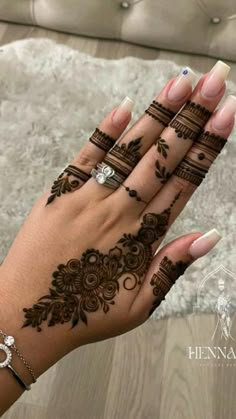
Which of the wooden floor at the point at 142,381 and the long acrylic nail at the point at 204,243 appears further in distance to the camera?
the wooden floor at the point at 142,381

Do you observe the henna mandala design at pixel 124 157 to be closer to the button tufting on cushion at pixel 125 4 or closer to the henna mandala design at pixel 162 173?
the henna mandala design at pixel 162 173

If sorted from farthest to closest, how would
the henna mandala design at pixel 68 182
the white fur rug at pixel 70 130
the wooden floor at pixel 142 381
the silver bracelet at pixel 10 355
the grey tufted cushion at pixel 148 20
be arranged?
1. the grey tufted cushion at pixel 148 20
2. the white fur rug at pixel 70 130
3. the wooden floor at pixel 142 381
4. the henna mandala design at pixel 68 182
5. the silver bracelet at pixel 10 355

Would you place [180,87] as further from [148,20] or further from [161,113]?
[148,20]

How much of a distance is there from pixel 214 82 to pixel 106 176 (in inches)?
8.5

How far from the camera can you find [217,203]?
1.37m

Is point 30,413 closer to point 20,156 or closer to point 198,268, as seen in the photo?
point 198,268

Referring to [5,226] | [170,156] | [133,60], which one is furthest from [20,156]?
[170,156]

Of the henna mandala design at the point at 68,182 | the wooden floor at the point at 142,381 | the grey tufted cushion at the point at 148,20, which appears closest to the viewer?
the henna mandala design at the point at 68,182

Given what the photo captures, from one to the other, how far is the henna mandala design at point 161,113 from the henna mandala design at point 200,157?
2.4 inches

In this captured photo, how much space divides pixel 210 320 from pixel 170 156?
601 mm

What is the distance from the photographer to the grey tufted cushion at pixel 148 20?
1.58 meters

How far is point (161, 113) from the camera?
769 millimetres

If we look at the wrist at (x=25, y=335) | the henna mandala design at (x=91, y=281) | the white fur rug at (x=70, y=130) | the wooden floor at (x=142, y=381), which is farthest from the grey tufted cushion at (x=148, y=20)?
the wrist at (x=25, y=335)

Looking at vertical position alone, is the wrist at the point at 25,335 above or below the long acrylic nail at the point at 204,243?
below
